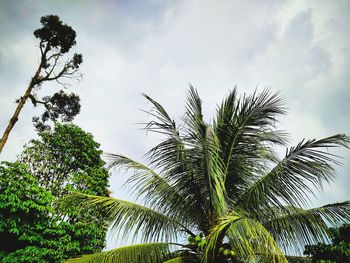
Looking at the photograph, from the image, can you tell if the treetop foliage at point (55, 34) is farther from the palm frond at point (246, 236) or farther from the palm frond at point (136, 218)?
the palm frond at point (246, 236)

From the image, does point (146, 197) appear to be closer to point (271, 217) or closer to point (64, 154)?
point (271, 217)

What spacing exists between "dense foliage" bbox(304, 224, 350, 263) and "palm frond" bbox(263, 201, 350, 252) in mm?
1968

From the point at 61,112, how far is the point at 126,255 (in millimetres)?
9756

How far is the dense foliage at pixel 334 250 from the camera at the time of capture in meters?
6.43

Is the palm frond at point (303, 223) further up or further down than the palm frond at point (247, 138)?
further down

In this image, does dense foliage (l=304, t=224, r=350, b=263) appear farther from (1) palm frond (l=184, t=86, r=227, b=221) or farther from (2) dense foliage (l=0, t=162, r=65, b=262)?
(2) dense foliage (l=0, t=162, r=65, b=262)

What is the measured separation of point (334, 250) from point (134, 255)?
4832mm

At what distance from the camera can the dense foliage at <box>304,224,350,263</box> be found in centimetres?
643

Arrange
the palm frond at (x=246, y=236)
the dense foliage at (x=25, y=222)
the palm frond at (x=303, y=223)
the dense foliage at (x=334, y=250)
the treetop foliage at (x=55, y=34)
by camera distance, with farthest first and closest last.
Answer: the treetop foliage at (x=55, y=34) → the dense foliage at (x=25, y=222) → the dense foliage at (x=334, y=250) → the palm frond at (x=303, y=223) → the palm frond at (x=246, y=236)

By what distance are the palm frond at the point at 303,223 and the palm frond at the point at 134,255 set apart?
6.59 feet

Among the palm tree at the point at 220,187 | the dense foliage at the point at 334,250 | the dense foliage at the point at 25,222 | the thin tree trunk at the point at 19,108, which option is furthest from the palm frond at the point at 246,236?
the thin tree trunk at the point at 19,108

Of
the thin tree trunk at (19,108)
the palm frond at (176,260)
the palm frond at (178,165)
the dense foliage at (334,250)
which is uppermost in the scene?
the thin tree trunk at (19,108)

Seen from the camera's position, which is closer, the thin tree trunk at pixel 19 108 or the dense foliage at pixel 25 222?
the dense foliage at pixel 25 222

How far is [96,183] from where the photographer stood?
11898 millimetres
